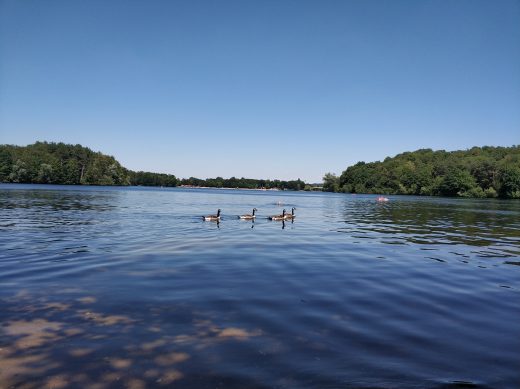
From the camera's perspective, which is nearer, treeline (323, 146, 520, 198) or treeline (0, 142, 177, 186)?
treeline (323, 146, 520, 198)

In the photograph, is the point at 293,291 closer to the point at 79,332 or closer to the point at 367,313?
the point at 367,313

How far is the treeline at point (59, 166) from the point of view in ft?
511

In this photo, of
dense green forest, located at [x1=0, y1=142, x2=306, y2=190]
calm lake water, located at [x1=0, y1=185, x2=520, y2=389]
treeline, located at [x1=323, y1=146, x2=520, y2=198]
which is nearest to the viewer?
calm lake water, located at [x1=0, y1=185, x2=520, y2=389]

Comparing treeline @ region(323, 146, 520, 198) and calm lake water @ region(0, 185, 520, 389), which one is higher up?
treeline @ region(323, 146, 520, 198)

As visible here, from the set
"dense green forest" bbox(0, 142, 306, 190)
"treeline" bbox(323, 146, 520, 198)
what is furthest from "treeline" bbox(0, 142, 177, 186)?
"treeline" bbox(323, 146, 520, 198)

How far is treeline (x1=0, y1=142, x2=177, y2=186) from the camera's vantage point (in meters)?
156

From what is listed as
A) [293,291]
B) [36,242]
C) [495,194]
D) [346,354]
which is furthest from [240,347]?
[495,194]

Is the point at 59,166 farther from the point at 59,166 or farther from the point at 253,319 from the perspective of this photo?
the point at 253,319

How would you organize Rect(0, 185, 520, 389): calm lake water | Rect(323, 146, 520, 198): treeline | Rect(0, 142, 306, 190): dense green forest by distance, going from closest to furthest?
Rect(0, 185, 520, 389): calm lake water < Rect(323, 146, 520, 198): treeline < Rect(0, 142, 306, 190): dense green forest

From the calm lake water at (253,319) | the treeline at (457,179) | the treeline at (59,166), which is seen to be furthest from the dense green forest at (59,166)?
the calm lake water at (253,319)

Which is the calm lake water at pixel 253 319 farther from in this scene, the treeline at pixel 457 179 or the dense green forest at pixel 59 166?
the dense green forest at pixel 59 166

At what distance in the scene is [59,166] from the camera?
168375 millimetres

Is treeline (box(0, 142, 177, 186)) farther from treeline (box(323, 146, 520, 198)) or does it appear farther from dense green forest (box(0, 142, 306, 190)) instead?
treeline (box(323, 146, 520, 198))

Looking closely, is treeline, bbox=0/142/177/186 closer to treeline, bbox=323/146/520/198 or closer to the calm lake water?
treeline, bbox=323/146/520/198
